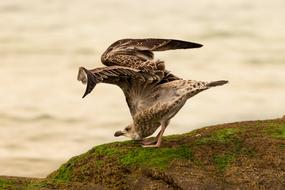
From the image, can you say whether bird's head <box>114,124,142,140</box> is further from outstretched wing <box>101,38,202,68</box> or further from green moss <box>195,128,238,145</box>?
outstretched wing <box>101,38,202,68</box>

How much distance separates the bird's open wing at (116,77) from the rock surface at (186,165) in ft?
2.65

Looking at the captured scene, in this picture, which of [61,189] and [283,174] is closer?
[61,189]

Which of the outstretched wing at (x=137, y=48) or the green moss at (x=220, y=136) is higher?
the outstretched wing at (x=137, y=48)

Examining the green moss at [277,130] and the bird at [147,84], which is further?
the green moss at [277,130]

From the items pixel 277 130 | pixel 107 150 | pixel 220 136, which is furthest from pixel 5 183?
pixel 277 130

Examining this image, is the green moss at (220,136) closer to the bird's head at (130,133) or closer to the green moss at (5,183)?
the bird's head at (130,133)

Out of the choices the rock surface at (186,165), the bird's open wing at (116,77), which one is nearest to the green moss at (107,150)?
the rock surface at (186,165)

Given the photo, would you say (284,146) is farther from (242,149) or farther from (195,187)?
(195,187)

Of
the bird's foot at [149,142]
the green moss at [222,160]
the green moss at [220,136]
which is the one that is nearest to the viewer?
the green moss at [222,160]

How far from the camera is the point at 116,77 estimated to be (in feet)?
33.4

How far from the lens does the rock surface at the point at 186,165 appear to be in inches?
380

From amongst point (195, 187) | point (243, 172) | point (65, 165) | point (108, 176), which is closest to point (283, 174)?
point (243, 172)

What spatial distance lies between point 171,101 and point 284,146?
1.44 metres

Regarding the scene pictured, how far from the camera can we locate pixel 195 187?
952 cm
